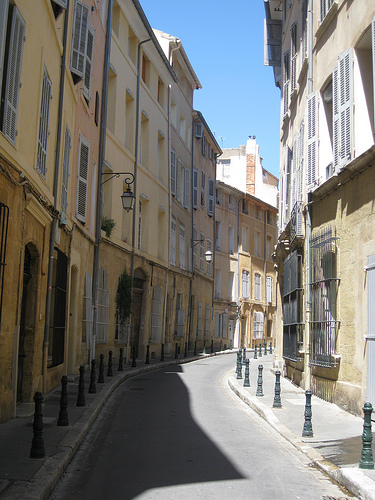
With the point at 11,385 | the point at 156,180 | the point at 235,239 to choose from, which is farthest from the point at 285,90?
the point at 235,239

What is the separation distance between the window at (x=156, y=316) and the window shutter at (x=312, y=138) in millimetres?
12060

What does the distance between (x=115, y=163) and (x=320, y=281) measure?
9.91 metres

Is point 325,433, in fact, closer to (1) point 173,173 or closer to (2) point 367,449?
(2) point 367,449

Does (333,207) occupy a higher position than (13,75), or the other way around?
(13,75)

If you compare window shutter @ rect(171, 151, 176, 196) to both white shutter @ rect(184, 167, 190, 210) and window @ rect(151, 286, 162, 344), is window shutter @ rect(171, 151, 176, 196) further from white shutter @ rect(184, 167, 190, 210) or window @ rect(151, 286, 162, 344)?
window @ rect(151, 286, 162, 344)

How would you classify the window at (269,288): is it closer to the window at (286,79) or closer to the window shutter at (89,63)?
the window at (286,79)

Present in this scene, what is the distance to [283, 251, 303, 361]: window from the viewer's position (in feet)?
51.4

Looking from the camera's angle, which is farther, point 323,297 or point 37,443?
point 323,297

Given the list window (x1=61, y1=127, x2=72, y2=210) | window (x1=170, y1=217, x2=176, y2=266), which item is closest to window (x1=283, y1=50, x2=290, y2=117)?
window (x1=61, y1=127, x2=72, y2=210)

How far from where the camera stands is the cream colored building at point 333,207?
11023 mm

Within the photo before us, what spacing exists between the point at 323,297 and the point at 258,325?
32.7 meters

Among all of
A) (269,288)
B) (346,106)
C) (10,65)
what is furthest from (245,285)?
(10,65)

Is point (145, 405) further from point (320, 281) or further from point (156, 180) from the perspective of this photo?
point (156, 180)

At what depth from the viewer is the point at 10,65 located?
846 cm
